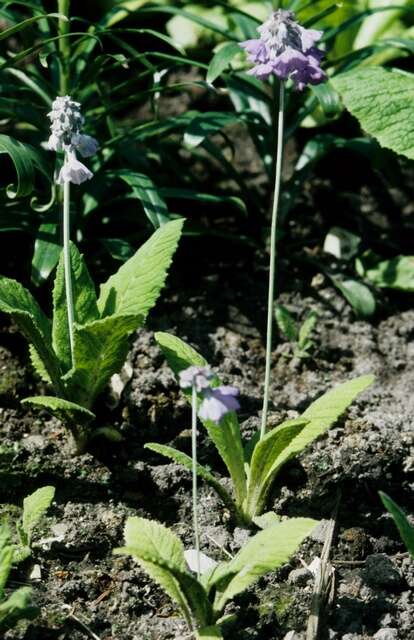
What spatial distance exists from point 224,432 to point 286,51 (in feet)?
3.28

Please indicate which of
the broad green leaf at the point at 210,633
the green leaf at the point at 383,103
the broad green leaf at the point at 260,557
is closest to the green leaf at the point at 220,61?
the green leaf at the point at 383,103

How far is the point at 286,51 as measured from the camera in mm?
2242

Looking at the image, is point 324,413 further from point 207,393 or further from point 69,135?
point 69,135

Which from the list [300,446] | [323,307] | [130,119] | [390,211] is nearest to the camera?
[300,446]

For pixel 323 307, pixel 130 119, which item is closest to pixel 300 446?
pixel 323 307

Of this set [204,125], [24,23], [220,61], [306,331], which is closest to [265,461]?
[306,331]

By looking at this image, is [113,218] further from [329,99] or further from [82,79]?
[329,99]

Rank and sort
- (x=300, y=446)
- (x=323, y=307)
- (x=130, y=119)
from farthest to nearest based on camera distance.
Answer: (x=130, y=119)
(x=323, y=307)
(x=300, y=446)

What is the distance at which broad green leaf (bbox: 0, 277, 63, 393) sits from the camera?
2488 mm

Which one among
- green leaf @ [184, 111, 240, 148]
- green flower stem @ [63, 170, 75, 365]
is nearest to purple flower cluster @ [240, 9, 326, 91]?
green flower stem @ [63, 170, 75, 365]

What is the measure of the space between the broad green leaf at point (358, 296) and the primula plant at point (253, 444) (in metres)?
0.97

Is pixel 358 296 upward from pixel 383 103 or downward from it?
downward

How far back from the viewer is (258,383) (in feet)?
10.3

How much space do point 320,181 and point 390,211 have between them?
0.34 meters
